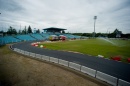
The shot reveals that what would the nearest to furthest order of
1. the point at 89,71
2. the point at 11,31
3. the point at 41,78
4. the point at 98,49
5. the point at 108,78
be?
the point at 108,78 < the point at 41,78 < the point at 89,71 < the point at 98,49 < the point at 11,31

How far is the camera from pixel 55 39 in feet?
207

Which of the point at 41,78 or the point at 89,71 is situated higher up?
the point at 89,71

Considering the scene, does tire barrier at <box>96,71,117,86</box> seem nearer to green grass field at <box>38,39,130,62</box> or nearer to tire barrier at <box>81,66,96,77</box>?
tire barrier at <box>81,66,96,77</box>

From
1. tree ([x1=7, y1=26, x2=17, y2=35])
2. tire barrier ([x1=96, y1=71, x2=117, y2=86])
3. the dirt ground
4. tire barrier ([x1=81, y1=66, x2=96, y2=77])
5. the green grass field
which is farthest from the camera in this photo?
tree ([x1=7, y1=26, x2=17, y2=35])

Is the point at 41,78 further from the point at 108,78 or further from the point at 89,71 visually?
the point at 108,78

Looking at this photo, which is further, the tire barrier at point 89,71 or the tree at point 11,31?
the tree at point 11,31

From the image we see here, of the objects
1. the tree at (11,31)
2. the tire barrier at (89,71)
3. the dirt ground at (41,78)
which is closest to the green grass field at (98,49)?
the tire barrier at (89,71)

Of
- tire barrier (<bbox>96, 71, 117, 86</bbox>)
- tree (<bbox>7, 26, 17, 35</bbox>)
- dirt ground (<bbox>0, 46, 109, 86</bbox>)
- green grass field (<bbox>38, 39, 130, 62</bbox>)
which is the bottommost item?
dirt ground (<bbox>0, 46, 109, 86</bbox>)

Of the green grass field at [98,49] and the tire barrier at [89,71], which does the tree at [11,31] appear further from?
the tire barrier at [89,71]

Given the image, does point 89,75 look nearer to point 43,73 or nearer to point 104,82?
point 104,82

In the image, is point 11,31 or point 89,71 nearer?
point 89,71

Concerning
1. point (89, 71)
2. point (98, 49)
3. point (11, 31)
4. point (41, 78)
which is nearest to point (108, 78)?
point (89, 71)

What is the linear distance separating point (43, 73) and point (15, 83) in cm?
372

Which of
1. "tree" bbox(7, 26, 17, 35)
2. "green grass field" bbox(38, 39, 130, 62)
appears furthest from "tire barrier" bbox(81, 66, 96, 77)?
"tree" bbox(7, 26, 17, 35)
